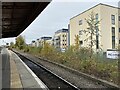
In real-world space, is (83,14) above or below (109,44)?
above

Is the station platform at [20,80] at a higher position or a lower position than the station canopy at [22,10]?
lower

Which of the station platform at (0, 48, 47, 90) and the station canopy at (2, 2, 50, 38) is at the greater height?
the station canopy at (2, 2, 50, 38)

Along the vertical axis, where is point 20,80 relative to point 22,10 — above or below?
below

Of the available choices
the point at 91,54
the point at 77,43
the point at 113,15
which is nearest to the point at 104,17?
the point at 113,15

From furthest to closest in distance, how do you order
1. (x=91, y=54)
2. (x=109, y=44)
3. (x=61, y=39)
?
(x=61, y=39), (x=109, y=44), (x=91, y=54)

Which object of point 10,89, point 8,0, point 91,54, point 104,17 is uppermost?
point 104,17

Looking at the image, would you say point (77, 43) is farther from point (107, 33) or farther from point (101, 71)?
point (107, 33)

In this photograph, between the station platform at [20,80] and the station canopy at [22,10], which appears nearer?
the station platform at [20,80]

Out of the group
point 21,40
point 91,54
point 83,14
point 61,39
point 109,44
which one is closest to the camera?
point 91,54

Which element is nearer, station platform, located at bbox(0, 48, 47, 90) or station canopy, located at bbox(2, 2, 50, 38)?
station platform, located at bbox(0, 48, 47, 90)

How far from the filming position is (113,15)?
2186 inches

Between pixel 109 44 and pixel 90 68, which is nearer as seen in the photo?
pixel 90 68

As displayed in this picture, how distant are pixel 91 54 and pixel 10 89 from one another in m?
9.40

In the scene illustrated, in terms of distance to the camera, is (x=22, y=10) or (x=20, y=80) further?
(x=22, y=10)
